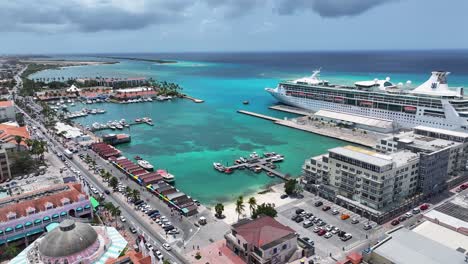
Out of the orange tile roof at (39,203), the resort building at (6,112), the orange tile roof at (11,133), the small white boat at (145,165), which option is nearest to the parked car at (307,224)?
the orange tile roof at (39,203)

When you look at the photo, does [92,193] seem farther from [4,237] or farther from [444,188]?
[444,188]

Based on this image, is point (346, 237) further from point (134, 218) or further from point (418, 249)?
point (134, 218)

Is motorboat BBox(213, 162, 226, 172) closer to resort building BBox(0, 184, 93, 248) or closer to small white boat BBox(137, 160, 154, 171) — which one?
small white boat BBox(137, 160, 154, 171)

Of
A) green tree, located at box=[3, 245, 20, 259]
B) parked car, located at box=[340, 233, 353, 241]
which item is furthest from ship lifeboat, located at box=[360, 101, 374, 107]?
green tree, located at box=[3, 245, 20, 259]

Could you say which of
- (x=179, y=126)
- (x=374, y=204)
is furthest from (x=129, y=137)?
(x=374, y=204)

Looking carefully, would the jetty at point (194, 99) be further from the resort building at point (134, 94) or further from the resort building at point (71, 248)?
the resort building at point (71, 248)
